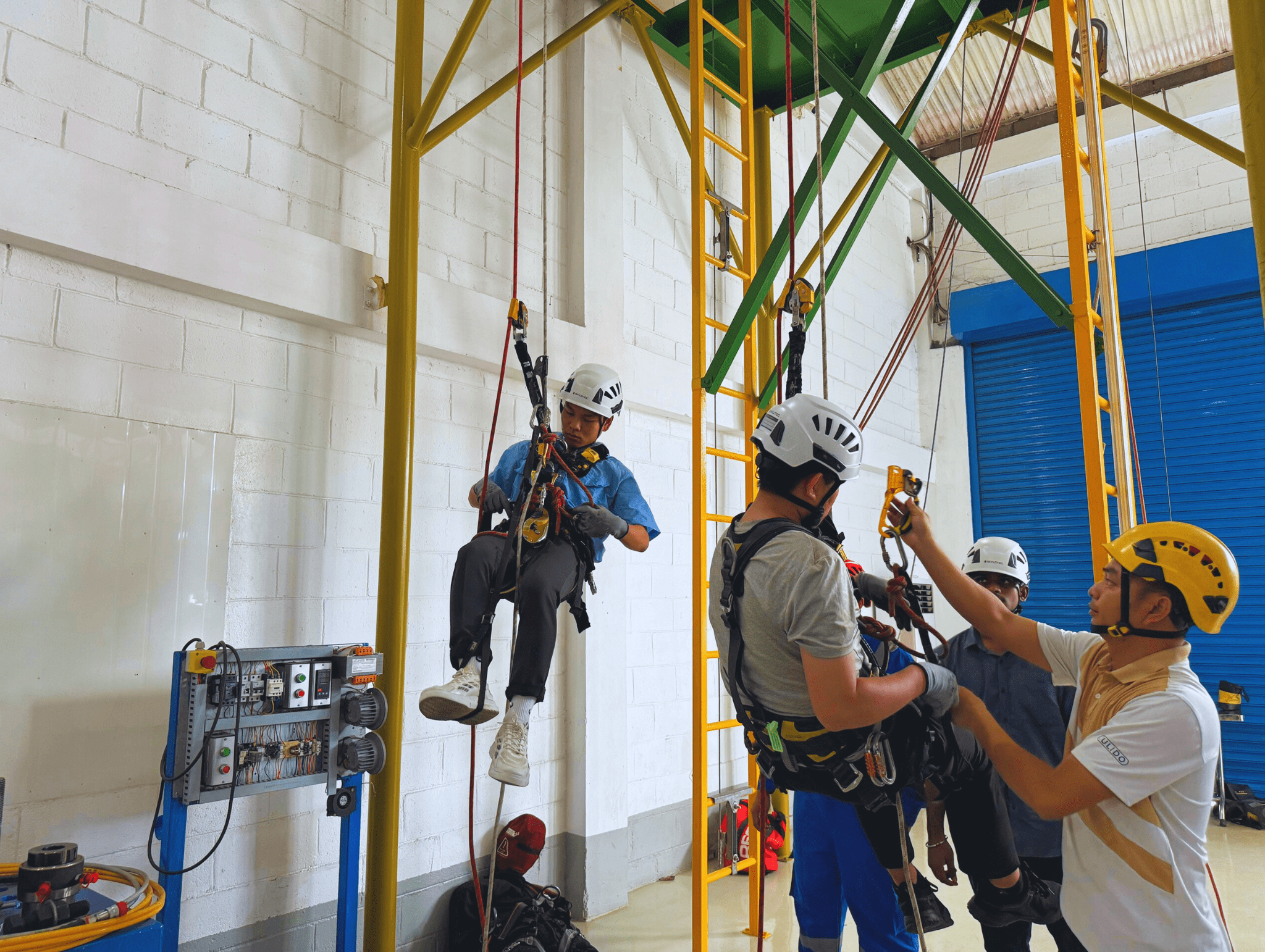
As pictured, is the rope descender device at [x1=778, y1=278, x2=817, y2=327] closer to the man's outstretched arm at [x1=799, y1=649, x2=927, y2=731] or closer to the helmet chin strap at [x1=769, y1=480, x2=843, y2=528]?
the helmet chin strap at [x1=769, y1=480, x2=843, y2=528]

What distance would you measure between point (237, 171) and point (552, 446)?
194 centimetres

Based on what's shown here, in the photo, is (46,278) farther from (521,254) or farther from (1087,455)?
(1087,455)

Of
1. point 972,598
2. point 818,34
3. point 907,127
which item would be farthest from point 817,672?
point 818,34

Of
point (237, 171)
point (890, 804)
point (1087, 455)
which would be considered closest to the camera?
point (890, 804)

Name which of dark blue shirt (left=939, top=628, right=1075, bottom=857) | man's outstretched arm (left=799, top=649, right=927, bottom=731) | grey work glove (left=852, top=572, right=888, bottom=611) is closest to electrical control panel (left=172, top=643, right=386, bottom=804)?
grey work glove (left=852, top=572, right=888, bottom=611)

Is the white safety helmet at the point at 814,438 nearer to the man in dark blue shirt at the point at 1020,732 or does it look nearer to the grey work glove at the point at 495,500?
the man in dark blue shirt at the point at 1020,732

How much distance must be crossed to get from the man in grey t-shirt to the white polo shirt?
36 cm

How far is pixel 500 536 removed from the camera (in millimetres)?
3555

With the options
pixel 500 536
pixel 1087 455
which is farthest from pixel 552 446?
pixel 1087 455

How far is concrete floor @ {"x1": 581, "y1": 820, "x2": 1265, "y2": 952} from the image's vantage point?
14.6ft

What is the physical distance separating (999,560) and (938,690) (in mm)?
2135

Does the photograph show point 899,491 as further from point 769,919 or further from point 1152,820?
point 769,919

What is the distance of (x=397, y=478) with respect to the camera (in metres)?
3.90

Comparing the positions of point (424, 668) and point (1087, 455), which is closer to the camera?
point (1087, 455)
